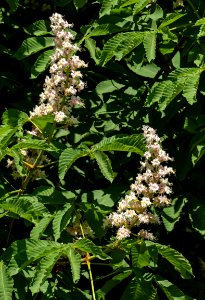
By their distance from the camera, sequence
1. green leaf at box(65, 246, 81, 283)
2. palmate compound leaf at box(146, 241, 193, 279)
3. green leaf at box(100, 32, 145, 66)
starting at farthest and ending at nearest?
green leaf at box(100, 32, 145, 66) < palmate compound leaf at box(146, 241, 193, 279) < green leaf at box(65, 246, 81, 283)

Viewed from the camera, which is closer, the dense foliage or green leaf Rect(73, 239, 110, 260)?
green leaf Rect(73, 239, 110, 260)

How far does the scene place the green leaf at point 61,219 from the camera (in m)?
2.06

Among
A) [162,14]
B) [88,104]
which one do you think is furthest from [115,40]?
[88,104]

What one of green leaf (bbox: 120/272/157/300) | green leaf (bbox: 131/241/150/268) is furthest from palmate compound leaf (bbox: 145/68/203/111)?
green leaf (bbox: 120/272/157/300)

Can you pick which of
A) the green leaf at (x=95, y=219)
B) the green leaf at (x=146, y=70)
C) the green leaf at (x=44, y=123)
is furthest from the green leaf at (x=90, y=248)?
the green leaf at (x=146, y=70)

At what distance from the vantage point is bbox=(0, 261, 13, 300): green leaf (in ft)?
6.35

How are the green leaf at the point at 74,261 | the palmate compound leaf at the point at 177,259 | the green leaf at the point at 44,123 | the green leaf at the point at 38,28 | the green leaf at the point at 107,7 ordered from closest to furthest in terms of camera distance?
the green leaf at the point at 74,261
the palmate compound leaf at the point at 177,259
the green leaf at the point at 44,123
the green leaf at the point at 107,7
the green leaf at the point at 38,28

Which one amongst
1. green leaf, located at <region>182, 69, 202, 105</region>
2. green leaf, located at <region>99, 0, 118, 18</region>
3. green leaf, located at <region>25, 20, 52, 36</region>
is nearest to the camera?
green leaf, located at <region>182, 69, 202, 105</region>

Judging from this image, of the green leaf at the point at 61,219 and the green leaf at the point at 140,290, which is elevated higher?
the green leaf at the point at 61,219

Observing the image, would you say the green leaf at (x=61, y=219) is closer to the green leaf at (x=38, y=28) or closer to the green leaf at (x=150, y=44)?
the green leaf at (x=150, y=44)

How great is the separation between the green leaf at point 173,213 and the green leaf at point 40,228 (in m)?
0.70

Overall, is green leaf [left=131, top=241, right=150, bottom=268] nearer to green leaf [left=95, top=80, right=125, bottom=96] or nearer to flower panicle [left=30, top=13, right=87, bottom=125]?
flower panicle [left=30, top=13, right=87, bottom=125]

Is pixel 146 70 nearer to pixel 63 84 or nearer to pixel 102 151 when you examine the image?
pixel 63 84

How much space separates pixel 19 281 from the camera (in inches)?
82.0
